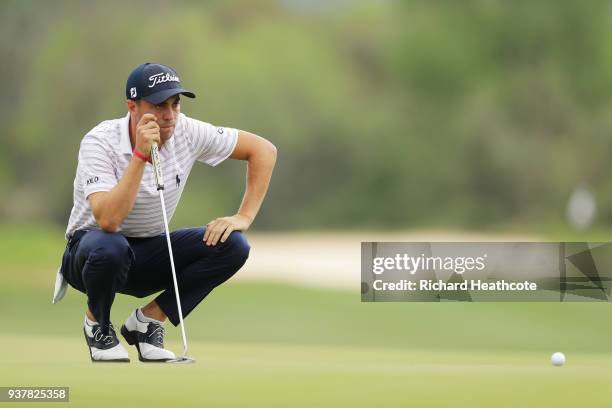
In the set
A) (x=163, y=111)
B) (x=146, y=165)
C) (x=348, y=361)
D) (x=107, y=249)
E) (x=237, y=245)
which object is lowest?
(x=348, y=361)

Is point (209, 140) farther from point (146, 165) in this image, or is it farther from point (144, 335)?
point (144, 335)

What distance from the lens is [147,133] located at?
20.1 feet

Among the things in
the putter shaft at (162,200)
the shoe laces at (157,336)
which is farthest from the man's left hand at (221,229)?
the shoe laces at (157,336)

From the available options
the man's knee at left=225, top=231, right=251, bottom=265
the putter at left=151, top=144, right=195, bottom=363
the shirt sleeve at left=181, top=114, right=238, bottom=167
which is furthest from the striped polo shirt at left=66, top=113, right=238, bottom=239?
the man's knee at left=225, top=231, right=251, bottom=265

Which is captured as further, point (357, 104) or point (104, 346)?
point (357, 104)

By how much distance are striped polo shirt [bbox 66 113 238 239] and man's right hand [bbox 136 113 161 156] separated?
0.85 ft

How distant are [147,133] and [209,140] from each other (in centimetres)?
80

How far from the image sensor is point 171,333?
1264 centimetres

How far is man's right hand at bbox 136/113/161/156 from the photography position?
6.11 meters

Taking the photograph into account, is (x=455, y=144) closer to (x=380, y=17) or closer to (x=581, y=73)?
(x=581, y=73)
